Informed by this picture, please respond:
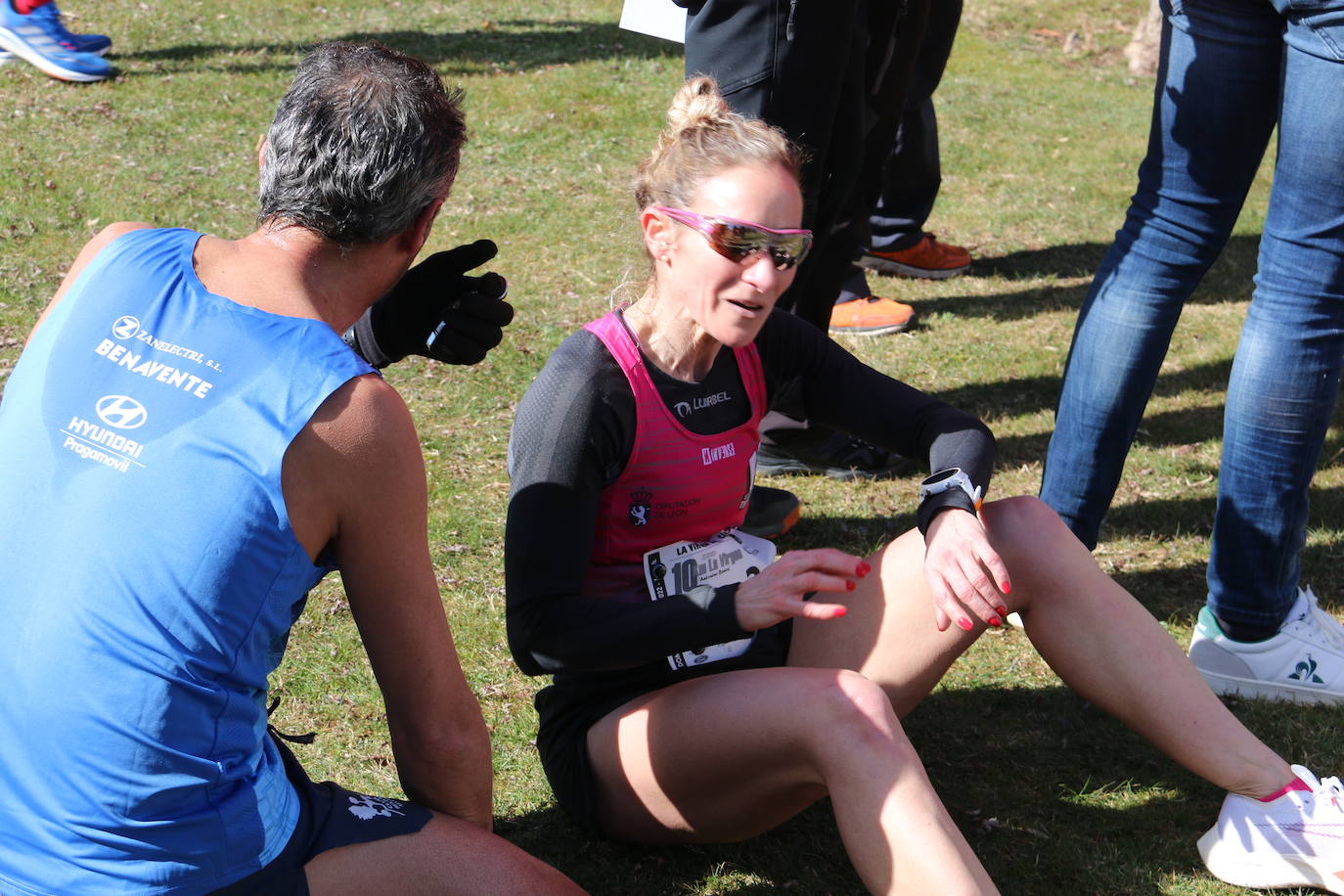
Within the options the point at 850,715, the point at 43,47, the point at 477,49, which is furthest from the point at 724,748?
the point at 477,49

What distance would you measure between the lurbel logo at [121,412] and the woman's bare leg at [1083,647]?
1221 mm

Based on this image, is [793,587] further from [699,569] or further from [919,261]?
[919,261]

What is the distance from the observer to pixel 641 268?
2.49 metres

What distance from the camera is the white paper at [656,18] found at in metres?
3.55

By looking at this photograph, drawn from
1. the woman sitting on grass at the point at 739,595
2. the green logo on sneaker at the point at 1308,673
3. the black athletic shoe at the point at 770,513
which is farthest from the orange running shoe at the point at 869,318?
the woman sitting on grass at the point at 739,595

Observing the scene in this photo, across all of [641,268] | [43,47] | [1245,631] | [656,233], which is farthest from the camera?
[43,47]

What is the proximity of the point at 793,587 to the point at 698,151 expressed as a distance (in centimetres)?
84

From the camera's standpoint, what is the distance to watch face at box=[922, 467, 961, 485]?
235 cm

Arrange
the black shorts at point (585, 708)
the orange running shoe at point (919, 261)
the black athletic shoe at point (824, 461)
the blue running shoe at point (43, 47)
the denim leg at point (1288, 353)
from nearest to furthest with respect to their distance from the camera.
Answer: the black shorts at point (585, 708), the denim leg at point (1288, 353), the black athletic shoe at point (824, 461), the orange running shoe at point (919, 261), the blue running shoe at point (43, 47)

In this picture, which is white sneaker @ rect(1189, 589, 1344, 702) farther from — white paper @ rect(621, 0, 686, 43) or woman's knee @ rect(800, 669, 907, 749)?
white paper @ rect(621, 0, 686, 43)

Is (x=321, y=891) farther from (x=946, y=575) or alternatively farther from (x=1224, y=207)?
(x=1224, y=207)

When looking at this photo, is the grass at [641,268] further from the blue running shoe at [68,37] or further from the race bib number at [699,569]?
the race bib number at [699,569]

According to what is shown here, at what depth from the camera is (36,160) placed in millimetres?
5945

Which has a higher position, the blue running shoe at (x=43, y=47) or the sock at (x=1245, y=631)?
the blue running shoe at (x=43, y=47)
